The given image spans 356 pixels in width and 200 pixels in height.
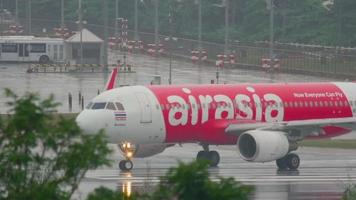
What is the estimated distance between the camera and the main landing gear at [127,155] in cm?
4781

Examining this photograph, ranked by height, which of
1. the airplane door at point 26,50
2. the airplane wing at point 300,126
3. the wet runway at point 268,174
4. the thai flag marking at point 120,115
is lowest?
the wet runway at point 268,174

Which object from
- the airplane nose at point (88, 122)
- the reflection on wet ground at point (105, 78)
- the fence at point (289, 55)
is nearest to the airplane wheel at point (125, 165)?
the airplane nose at point (88, 122)

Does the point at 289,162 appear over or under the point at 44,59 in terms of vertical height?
under

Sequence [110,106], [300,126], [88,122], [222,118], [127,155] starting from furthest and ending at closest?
[222,118], [300,126], [127,155], [110,106], [88,122]

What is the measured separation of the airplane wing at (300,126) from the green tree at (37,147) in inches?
1164

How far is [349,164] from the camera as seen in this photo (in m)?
50.6

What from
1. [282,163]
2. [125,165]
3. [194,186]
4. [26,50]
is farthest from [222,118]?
[26,50]

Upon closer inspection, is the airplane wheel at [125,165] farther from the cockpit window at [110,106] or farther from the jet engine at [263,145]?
the jet engine at [263,145]

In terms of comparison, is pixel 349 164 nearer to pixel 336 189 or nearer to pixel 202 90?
pixel 202 90

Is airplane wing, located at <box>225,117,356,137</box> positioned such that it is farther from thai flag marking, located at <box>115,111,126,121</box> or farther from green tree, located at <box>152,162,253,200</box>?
green tree, located at <box>152,162,253,200</box>

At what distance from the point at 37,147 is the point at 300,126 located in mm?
30001

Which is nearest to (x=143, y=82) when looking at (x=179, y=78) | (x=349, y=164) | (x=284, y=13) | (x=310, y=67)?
(x=179, y=78)

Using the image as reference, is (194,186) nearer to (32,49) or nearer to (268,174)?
(268,174)

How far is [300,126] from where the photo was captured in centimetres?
4838
